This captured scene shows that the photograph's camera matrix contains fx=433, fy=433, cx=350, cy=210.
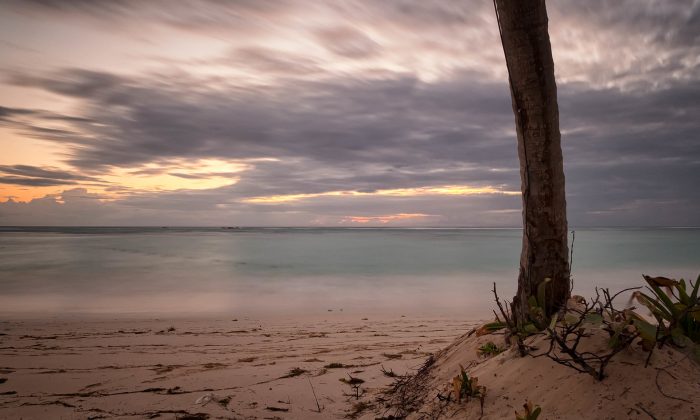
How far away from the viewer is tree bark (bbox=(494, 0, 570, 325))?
2957mm

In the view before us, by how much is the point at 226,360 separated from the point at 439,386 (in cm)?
334

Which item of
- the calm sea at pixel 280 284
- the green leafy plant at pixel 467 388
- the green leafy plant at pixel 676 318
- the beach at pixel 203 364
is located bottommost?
the calm sea at pixel 280 284

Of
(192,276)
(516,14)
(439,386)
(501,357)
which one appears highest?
(516,14)

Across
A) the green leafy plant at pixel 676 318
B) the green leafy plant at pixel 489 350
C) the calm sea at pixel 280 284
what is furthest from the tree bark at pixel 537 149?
the calm sea at pixel 280 284

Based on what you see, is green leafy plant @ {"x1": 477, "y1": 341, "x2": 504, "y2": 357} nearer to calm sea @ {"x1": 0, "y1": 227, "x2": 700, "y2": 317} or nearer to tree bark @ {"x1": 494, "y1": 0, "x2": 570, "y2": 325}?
tree bark @ {"x1": 494, "y1": 0, "x2": 570, "y2": 325}

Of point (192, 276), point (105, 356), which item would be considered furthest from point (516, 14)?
point (192, 276)

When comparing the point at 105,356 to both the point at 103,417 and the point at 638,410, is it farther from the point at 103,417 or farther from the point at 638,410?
the point at 638,410

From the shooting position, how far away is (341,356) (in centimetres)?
576

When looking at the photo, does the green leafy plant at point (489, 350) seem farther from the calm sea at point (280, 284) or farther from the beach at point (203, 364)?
the calm sea at point (280, 284)

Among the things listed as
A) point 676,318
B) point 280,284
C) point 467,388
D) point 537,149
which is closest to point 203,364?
point 467,388

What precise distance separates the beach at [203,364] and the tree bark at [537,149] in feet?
6.05

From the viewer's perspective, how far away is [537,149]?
3158 mm

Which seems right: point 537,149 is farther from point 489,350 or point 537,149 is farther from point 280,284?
point 280,284

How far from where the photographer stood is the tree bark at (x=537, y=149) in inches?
116
